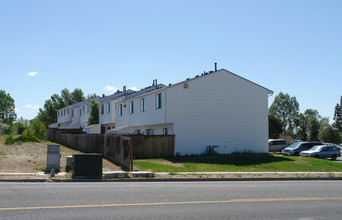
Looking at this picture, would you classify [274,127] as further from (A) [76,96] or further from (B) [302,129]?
(A) [76,96]

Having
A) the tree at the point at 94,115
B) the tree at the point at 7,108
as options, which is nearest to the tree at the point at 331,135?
the tree at the point at 94,115

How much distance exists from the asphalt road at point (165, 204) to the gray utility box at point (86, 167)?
4.38 m

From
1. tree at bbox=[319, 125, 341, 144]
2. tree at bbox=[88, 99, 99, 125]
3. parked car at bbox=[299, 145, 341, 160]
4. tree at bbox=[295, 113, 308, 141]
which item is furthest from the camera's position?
tree at bbox=[295, 113, 308, 141]

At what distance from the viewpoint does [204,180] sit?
17.1 m

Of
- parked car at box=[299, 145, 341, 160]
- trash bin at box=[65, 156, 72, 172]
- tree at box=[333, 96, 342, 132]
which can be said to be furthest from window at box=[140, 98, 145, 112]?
tree at box=[333, 96, 342, 132]

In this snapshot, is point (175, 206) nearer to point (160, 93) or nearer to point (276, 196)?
point (276, 196)

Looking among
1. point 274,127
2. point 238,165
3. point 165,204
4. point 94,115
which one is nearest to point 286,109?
point 274,127

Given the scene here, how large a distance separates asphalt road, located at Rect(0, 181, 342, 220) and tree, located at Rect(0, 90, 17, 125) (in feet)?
335

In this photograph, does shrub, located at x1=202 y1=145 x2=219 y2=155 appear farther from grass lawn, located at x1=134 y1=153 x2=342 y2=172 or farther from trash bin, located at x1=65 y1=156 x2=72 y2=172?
trash bin, located at x1=65 y1=156 x2=72 y2=172

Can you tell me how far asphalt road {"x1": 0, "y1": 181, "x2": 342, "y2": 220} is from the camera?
801 cm

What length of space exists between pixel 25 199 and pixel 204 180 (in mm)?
9278

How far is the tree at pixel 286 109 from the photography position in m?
91.6

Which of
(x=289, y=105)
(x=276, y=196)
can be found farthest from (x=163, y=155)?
(x=289, y=105)

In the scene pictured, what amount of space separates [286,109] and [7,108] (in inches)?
3023
